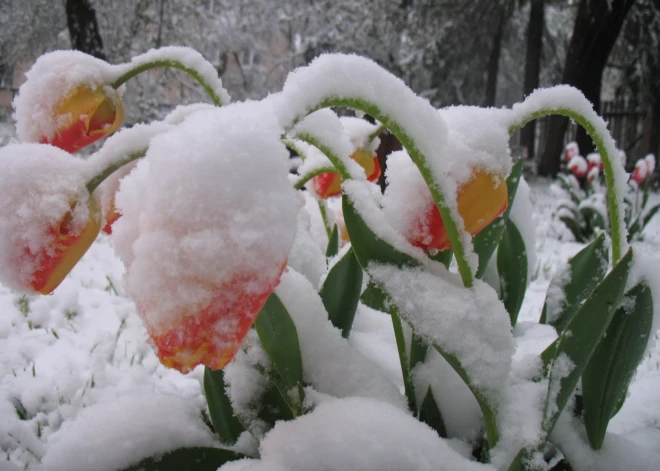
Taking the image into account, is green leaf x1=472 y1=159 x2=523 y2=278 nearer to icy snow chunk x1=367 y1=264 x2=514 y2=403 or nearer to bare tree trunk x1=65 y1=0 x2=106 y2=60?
icy snow chunk x1=367 y1=264 x2=514 y2=403

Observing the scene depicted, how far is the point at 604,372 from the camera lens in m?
0.55

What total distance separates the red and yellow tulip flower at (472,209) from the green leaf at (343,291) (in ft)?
0.47

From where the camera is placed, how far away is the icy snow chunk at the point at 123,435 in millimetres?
504

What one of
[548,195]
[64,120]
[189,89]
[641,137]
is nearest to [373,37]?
[189,89]

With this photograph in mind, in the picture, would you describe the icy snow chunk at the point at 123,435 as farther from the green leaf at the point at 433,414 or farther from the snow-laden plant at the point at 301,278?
the green leaf at the point at 433,414

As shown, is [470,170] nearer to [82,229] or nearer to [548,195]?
[82,229]

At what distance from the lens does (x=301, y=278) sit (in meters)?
0.61

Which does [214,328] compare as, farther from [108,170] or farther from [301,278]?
[301,278]

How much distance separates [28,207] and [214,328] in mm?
210

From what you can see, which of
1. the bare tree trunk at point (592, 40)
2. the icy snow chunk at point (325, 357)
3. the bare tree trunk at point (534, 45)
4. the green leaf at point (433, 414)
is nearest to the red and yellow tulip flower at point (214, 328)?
the icy snow chunk at point (325, 357)

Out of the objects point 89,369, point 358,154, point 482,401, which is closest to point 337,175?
point 358,154

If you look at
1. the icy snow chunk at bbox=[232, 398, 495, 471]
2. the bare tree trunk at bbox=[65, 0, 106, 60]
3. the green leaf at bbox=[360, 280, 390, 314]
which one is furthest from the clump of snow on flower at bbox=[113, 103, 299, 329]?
the bare tree trunk at bbox=[65, 0, 106, 60]

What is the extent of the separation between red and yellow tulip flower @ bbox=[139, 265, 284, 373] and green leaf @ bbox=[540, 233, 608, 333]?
0.63 metres

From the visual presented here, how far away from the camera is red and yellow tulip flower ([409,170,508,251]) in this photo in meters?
0.47
